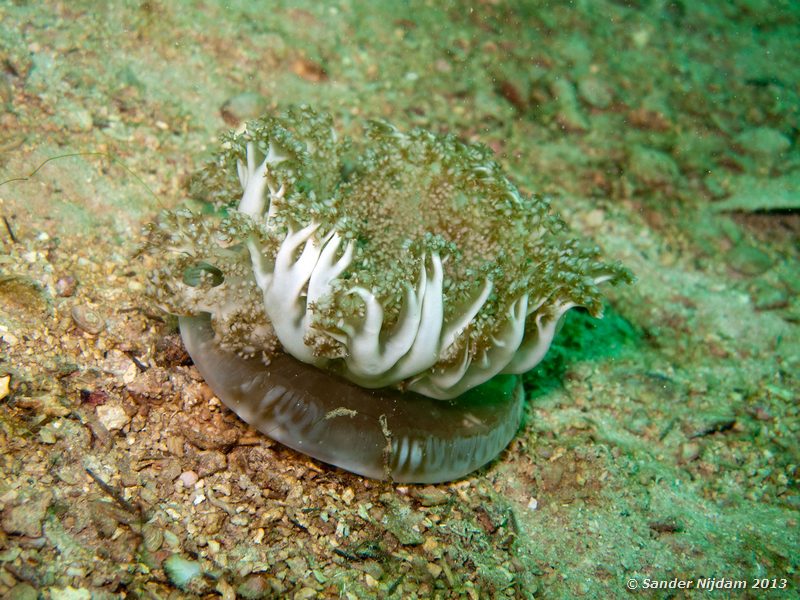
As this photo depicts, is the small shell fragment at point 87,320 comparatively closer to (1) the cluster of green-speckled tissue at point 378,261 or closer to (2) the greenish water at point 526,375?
(2) the greenish water at point 526,375

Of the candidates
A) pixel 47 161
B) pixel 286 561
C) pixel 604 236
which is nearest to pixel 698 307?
pixel 604 236

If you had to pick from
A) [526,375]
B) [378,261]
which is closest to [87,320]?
[378,261]

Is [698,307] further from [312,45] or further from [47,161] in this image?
[47,161]

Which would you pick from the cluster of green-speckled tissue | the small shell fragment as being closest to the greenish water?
the small shell fragment

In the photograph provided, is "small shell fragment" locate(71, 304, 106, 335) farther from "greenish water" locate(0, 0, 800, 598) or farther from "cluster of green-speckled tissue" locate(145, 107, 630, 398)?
"cluster of green-speckled tissue" locate(145, 107, 630, 398)

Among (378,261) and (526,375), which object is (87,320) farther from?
(526,375)

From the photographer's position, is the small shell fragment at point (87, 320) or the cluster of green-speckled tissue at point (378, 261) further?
the small shell fragment at point (87, 320)

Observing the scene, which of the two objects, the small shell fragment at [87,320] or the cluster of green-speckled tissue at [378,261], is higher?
the cluster of green-speckled tissue at [378,261]

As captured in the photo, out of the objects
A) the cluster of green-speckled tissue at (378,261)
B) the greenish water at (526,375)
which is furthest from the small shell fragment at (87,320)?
the cluster of green-speckled tissue at (378,261)
